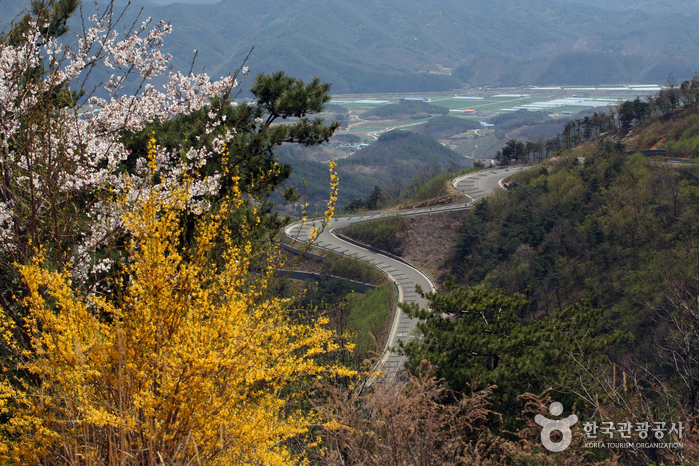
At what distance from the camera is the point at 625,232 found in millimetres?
29234

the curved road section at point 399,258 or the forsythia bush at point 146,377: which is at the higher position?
the forsythia bush at point 146,377

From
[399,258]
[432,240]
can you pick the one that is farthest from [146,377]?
[432,240]

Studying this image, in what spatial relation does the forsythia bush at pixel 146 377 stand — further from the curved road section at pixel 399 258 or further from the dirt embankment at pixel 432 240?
the dirt embankment at pixel 432 240

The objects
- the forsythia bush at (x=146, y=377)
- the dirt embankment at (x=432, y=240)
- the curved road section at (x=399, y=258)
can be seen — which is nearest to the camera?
the forsythia bush at (x=146, y=377)

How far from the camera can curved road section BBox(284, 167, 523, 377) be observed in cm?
2717

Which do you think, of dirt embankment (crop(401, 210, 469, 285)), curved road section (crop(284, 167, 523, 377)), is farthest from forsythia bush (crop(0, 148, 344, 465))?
dirt embankment (crop(401, 210, 469, 285))

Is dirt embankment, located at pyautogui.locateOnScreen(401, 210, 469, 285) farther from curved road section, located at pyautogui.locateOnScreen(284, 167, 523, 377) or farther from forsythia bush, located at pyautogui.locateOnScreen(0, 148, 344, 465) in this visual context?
forsythia bush, located at pyautogui.locateOnScreen(0, 148, 344, 465)

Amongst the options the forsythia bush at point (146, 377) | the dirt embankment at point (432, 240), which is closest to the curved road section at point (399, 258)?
the dirt embankment at point (432, 240)

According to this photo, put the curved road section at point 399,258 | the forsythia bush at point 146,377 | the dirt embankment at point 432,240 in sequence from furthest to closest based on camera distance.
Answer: the dirt embankment at point 432,240
the curved road section at point 399,258
the forsythia bush at point 146,377

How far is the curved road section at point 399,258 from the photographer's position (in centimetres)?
2717

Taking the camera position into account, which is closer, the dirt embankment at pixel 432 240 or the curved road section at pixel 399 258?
the curved road section at pixel 399 258

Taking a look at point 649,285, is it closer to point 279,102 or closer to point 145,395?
point 279,102

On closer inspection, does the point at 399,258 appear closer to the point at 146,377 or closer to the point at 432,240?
the point at 432,240

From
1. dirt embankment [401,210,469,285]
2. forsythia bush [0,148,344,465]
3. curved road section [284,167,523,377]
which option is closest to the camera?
forsythia bush [0,148,344,465]
